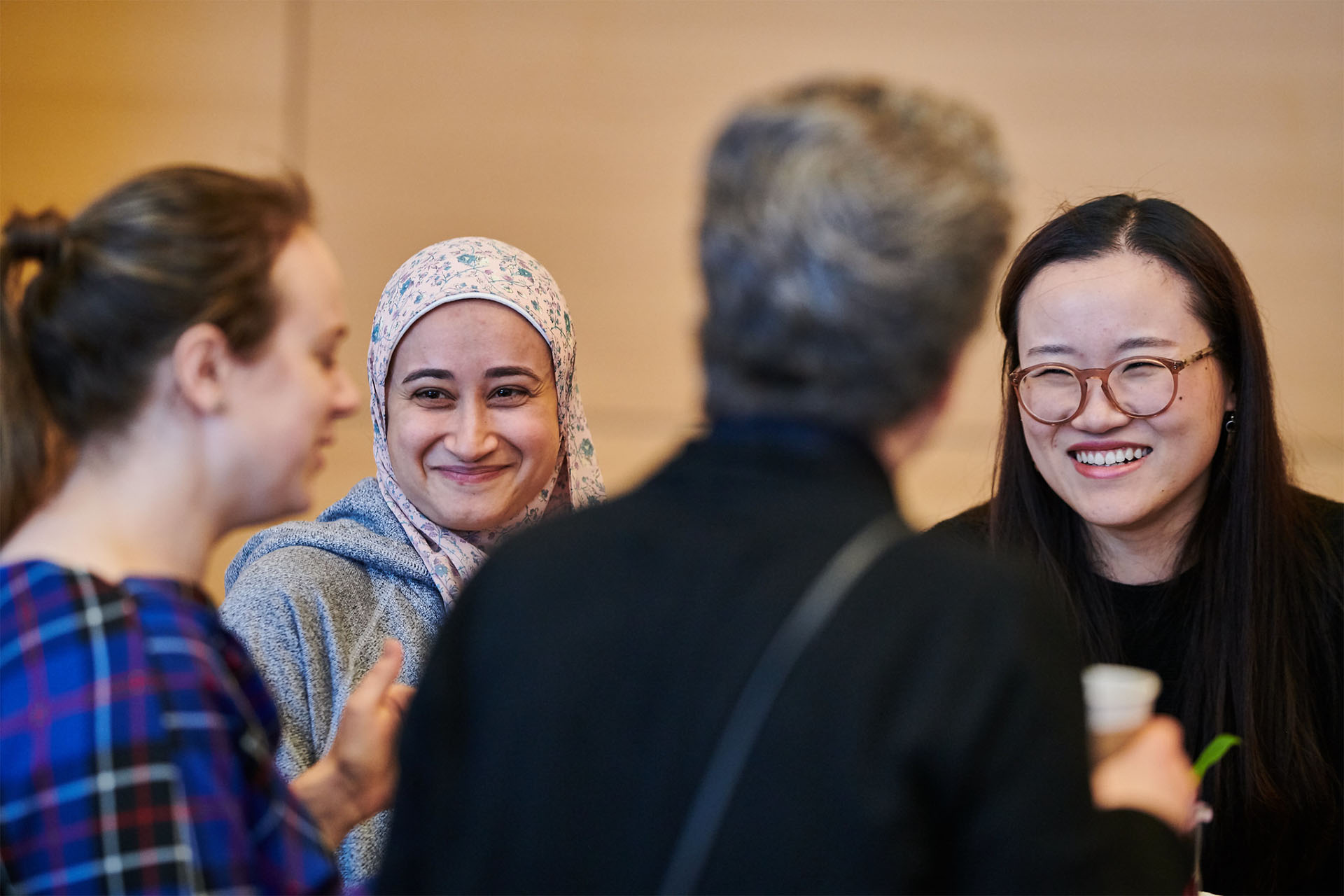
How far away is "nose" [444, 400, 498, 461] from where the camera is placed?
1852 mm

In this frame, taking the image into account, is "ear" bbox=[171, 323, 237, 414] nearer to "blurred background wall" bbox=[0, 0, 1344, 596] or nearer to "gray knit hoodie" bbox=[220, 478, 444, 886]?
"gray knit hoodie" bbox=[220, 478, 444, 886]

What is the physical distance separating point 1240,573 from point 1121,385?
346 mm

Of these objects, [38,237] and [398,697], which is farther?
[398,697]

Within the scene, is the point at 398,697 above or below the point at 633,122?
below

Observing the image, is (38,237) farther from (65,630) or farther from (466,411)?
(466,411)

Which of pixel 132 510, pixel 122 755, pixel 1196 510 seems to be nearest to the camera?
pixel 122 755

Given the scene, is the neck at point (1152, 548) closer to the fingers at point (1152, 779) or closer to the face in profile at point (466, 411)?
the face in profile at point (466, 411)

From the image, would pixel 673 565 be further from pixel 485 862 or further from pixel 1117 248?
pixel 1117 248

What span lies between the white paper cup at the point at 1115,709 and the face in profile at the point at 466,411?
1.07 m

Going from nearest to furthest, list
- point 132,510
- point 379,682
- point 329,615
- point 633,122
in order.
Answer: point 132,510 → point 379,682 → point 329,615 → point 633,122

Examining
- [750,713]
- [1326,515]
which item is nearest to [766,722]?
[750,713]

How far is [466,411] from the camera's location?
6.15 feet

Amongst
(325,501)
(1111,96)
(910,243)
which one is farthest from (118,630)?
(1111,96)

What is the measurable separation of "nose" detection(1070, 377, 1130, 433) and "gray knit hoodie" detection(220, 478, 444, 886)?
1.00m
